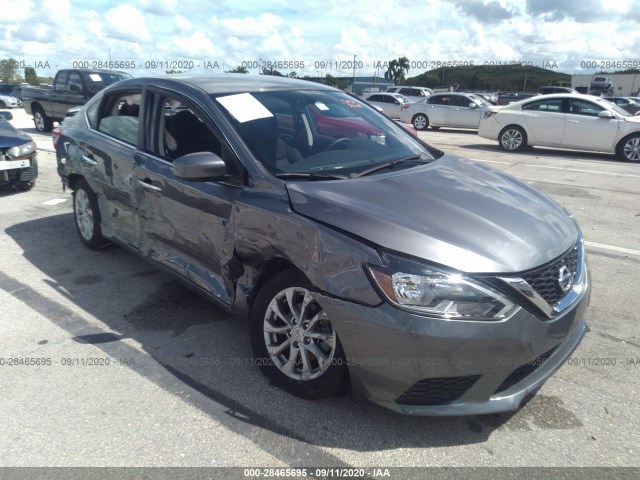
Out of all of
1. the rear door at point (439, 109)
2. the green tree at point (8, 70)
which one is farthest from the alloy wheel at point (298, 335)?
the green tree at point (8, 70)

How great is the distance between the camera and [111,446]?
252 cm

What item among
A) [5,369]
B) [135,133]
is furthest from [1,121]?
[5,369]

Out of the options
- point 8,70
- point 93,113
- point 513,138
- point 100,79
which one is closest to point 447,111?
point 513,138

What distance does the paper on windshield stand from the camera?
3.32 metres

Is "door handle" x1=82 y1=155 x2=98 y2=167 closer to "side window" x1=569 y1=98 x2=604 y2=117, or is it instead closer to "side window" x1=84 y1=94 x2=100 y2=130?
"side window" x1=84 y1=94 x2=100 y2=130

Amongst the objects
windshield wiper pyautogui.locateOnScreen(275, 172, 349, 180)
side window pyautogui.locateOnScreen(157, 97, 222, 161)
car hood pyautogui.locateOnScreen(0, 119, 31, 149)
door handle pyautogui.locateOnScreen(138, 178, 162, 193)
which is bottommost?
car hood pyautogui.locateOnScreen(0, 119, 31, 149)


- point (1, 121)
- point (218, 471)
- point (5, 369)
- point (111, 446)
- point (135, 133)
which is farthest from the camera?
point (1, 121)

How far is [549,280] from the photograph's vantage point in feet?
8.16

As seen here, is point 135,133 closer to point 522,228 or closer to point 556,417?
point 522,228

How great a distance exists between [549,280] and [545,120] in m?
11.9

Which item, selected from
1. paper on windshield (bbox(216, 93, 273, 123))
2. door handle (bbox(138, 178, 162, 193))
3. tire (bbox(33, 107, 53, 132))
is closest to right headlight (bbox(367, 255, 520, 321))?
paper on windshield (bbox(216, 93, 273, 123))

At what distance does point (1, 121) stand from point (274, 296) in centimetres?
767

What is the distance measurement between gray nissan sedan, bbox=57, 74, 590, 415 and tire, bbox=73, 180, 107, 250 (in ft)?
2.59

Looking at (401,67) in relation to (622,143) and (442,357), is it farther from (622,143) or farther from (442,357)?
(442,357)
